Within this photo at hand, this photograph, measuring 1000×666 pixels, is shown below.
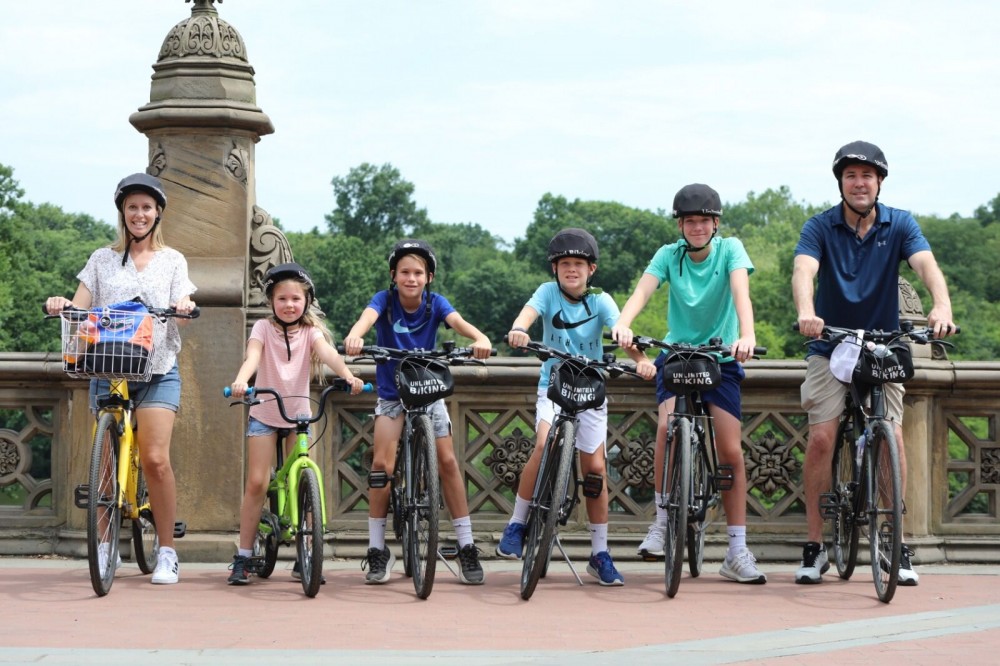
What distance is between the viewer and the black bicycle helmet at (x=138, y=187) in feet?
25.8

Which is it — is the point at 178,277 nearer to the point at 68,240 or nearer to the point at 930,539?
the point at 930,539

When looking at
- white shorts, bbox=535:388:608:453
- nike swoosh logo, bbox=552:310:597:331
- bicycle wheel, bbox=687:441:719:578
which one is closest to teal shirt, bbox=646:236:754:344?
nike swoosh logo, bbox=552:310:597:331

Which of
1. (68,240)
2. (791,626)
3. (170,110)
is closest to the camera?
(791,626)

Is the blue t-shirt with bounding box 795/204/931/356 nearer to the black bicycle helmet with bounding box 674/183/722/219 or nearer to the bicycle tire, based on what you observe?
the black bicycle helmet with bounding box 674/183/722/219

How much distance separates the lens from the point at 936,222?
338ft

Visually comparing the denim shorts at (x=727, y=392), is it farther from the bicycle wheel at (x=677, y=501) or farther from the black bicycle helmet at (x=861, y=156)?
the black bicycle helmet at (x=861, y=156)

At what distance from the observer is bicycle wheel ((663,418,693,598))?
293 inches

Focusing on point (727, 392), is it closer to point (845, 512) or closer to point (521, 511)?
point (845, 512)

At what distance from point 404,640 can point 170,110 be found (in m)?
4.14

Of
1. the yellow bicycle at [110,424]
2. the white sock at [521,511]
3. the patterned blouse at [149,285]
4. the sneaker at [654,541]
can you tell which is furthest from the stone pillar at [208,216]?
the sneaker at [654,541]

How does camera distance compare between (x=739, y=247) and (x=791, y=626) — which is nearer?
(x=791, y=626)

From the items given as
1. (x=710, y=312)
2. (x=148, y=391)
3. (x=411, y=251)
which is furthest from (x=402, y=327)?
(x=710, y=312)

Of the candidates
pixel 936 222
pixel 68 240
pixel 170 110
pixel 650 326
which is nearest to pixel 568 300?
pixel 170 110

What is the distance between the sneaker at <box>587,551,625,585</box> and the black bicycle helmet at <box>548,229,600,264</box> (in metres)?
1.55
